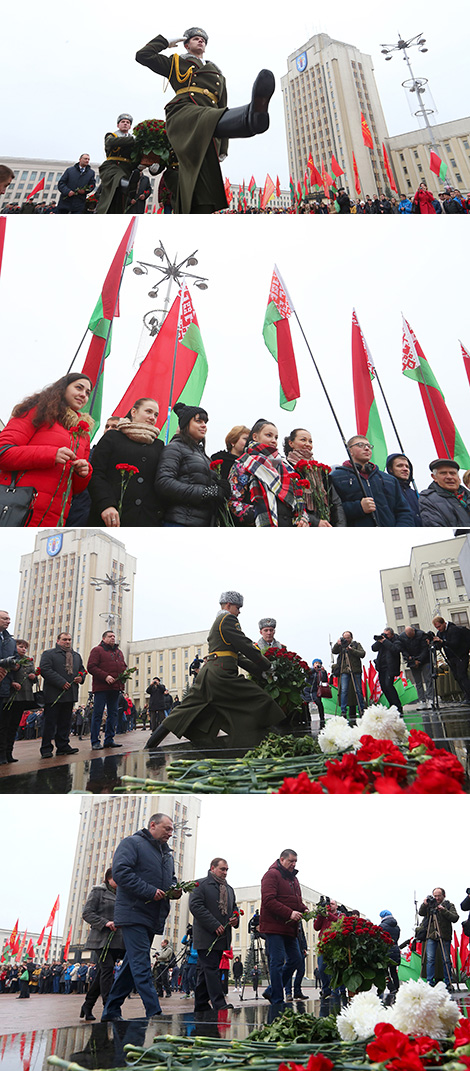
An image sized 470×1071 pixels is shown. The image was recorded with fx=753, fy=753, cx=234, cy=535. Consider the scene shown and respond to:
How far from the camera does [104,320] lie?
24.6 feet

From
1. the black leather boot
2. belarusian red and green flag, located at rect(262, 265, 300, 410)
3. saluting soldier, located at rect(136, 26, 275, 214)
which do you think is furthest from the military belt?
belarusian red and green flag, located at rect(262, 265, 300, 410)

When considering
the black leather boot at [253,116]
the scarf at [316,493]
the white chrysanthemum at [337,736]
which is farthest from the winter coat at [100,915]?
the black leather boot at [253,116]

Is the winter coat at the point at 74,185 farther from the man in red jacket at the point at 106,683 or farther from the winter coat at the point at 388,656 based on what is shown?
the winter coat at the point at 388,656

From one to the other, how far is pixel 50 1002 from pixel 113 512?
3956 millimetres

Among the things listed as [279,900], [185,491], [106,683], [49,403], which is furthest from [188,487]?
[279,900]

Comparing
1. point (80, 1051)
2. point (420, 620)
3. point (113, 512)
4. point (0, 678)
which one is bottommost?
point (80, 1051)

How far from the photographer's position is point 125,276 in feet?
25.0

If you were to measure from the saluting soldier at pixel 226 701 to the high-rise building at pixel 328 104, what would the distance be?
1295 cm

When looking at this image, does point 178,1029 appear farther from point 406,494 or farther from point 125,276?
point 125,276

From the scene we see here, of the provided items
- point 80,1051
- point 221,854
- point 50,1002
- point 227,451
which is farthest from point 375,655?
point 50,1002

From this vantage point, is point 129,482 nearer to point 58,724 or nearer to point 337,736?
point 58,724

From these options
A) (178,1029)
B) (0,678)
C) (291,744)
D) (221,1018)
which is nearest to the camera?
(178,1029)

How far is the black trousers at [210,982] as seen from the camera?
15.6ft

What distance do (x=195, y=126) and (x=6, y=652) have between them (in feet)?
19.5
